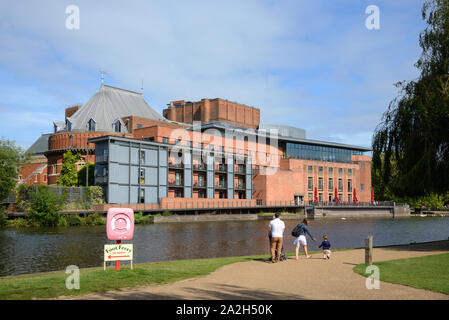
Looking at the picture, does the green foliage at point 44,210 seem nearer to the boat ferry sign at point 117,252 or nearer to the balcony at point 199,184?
the balcony at point 199,184

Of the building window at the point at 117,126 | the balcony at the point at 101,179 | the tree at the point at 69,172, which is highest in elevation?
the building window at the point at 117,126

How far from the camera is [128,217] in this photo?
1518 cm

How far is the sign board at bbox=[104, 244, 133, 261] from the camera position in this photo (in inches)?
583

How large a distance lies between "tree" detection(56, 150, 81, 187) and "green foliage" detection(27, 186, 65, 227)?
776 inches

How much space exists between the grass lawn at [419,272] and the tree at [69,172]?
63.6 metres

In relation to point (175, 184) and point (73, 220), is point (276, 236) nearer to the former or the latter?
point (73, 220)

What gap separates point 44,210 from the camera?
5116 centimetres

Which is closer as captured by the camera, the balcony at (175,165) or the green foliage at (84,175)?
the balcony at (175,165)

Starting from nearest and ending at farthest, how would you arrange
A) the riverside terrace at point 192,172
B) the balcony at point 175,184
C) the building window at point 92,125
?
the riverside terrace at point 192,172, the balcony at point 175,184, the building window at point 92,125

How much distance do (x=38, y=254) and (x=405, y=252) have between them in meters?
20.7

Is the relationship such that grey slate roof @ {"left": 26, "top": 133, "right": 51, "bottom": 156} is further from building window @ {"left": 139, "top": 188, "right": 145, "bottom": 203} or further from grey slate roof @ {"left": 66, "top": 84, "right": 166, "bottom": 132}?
building window @ {"left": 139, "top": 188, "right": 145, "bottom": 203}

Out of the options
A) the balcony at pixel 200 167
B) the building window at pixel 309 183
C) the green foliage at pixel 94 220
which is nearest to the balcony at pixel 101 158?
the green foliage at pixel 94 220

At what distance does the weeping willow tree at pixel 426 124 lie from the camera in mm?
20469
